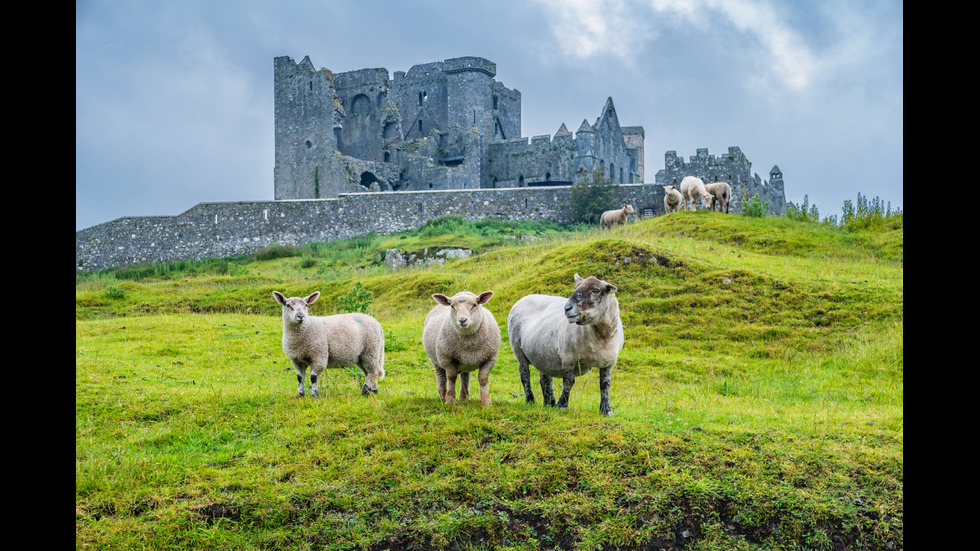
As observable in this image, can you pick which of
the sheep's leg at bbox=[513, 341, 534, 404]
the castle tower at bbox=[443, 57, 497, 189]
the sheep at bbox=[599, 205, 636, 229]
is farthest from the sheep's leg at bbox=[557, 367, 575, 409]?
the castle tower at bbox=[443, 57, 497, 189]

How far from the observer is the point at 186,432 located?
31.3ft

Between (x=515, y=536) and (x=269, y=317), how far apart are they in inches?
662

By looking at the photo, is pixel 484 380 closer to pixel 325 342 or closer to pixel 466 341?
pixel 466 341

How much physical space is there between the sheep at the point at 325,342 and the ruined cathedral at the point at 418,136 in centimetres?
4121

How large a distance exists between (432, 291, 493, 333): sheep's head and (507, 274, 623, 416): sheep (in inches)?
37.3

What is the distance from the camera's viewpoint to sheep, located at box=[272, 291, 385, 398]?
1047 cm

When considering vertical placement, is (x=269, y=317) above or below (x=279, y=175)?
below

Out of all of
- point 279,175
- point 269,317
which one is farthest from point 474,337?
point 279,175

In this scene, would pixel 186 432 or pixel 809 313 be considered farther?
pixel 809 313

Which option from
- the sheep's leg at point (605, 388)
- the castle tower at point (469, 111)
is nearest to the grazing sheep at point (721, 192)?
the sheep's leg at point (605, 388)

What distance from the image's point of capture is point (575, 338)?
920 centimetres

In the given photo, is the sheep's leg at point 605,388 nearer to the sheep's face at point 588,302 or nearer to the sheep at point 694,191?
the sheep's face at point 588,302

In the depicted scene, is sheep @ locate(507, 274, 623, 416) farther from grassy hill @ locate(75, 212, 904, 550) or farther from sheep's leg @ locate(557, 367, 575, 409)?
grassy hill @ locate(75, 212, 904, 550)
